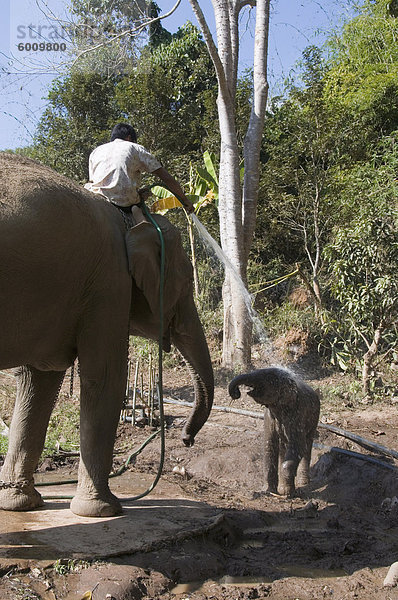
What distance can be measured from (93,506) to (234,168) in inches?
353

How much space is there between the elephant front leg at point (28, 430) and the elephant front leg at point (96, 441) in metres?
0.49

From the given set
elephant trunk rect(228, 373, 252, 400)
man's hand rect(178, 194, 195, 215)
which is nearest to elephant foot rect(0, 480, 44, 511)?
elephant trunk rect(228, 373, 252, 400)

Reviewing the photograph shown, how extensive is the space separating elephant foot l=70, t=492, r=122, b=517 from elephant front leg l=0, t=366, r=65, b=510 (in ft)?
1.40

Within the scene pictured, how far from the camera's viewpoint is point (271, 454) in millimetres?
6438

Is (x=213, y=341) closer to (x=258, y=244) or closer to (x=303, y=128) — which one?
(x=258, y=244)

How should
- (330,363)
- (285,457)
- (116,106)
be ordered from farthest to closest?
(116,106) < (330,363) < (285,457)

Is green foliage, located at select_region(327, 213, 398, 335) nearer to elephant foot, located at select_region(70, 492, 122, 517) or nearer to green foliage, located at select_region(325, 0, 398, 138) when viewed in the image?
green foliage, located at select_region(325, 0, 398, 138)

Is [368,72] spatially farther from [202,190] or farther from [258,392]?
[258,392]

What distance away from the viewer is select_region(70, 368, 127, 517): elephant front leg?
4438 mm

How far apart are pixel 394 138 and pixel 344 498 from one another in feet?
36.3

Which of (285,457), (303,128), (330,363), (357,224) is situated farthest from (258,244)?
(285,457)

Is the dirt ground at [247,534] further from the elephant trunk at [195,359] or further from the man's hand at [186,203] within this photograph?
the man's hand at [186,203]

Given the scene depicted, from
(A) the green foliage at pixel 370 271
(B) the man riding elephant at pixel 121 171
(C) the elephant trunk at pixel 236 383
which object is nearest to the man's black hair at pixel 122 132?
(B) the man riding elephant at pixel 121 171

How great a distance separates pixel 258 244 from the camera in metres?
16.5
